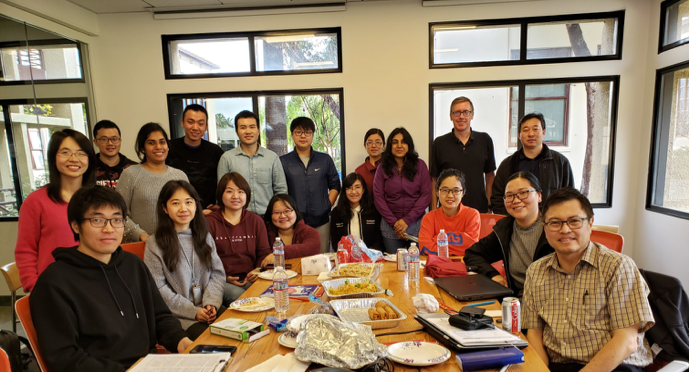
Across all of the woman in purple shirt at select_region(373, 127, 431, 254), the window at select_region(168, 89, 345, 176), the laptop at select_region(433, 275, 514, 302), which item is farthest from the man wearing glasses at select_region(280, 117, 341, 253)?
the laptop at select_region(433, 275, 514, 302)

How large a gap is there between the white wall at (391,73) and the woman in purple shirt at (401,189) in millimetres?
959

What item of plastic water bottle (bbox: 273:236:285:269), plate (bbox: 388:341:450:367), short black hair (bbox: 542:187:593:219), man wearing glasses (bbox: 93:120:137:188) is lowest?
plate (bbox: 388:341:450:367)

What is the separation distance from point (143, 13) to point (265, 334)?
15.2 ft

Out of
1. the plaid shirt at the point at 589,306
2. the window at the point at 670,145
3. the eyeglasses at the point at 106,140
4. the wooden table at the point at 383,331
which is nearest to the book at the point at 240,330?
the wooden table at the point at 383,331

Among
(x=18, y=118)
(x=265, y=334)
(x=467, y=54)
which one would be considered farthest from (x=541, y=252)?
(x=18, y=118)

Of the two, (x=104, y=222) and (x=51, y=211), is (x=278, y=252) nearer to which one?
(x=104, y=222)

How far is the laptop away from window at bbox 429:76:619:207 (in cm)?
277

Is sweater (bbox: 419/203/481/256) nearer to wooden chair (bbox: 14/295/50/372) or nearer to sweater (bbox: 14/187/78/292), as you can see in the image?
wooden chair (bbox: 14/295/50/372)

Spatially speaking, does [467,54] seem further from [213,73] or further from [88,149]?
[88,149]

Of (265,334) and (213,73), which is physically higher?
(213,73)

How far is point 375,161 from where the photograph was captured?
12.7ft

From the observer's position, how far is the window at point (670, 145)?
366 cm

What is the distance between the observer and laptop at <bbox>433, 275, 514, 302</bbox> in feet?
5.62

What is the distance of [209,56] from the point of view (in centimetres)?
453
